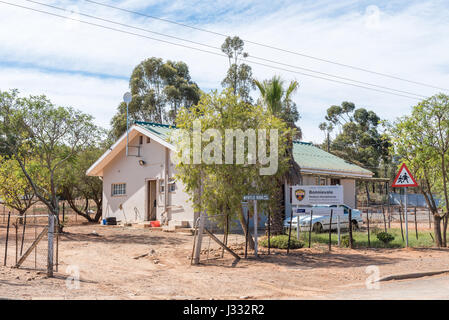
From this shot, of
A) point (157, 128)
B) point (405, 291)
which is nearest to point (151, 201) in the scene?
point (157, 128)

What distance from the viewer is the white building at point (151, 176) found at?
72.7ft

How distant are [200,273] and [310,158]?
18186 millimetres

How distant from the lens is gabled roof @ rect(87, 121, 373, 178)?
23.3 metres

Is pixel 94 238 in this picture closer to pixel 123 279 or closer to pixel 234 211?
pixel 234 211

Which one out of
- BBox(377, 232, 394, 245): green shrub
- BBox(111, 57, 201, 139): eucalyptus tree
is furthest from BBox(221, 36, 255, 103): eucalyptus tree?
BBox(377, 232, 394, 245): green shrub

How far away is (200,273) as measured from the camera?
10562 millimetres

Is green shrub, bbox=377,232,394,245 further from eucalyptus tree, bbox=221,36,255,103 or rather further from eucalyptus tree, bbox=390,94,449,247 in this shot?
eucalyptus tree, bbox=221,36,255,103

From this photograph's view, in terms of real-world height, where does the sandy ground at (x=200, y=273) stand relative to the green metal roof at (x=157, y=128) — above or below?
below

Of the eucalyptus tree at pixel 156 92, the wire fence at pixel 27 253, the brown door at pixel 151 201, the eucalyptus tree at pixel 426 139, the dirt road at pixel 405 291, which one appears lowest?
the dirt road at pixel 405 291

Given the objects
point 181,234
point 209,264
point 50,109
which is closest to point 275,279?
point 209,264

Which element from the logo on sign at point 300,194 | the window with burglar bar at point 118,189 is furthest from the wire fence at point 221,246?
the window with burglar bar at point 118,189

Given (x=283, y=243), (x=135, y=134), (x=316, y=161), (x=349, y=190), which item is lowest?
(x=283, y=243)

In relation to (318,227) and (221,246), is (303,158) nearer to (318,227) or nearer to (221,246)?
(318,227)

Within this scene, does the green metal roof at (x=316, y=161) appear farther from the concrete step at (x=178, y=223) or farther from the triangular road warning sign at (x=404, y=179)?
the triangular road warning sign at (x=404, y=179)
